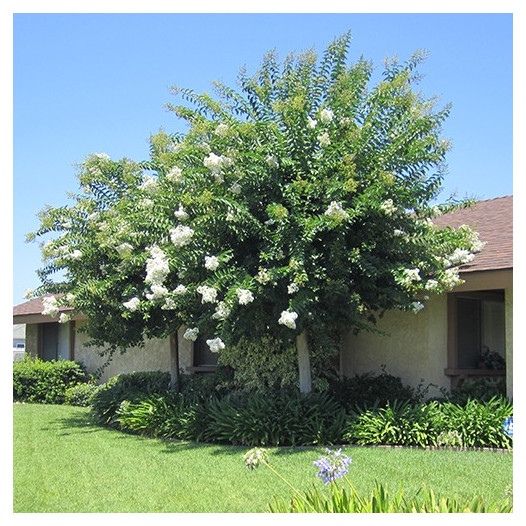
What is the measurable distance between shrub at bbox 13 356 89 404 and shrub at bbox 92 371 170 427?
4.53 meters

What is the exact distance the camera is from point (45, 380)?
18.6m

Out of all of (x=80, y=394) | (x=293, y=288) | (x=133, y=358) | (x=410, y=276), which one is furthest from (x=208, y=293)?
(x=80, y=394)

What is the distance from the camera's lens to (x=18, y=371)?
62.0 ft

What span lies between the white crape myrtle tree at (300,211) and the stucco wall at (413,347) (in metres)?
0.97

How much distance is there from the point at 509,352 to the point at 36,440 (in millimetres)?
7556

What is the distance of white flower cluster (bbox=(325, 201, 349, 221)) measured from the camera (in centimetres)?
931

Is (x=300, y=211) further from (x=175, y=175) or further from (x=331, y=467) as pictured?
(x=331, y=467)

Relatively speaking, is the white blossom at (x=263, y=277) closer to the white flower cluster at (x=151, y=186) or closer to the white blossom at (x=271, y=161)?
the white blossom at (x=271, y=161)

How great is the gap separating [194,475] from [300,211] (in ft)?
12.7

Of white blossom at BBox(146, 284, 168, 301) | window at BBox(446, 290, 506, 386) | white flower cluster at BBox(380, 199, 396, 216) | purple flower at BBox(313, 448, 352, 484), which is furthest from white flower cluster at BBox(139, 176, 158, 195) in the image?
purple flower at BBox(313, 448, 352, 484)

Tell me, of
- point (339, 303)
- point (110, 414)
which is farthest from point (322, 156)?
point (110, 414)

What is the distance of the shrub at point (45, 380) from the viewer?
60.7ft

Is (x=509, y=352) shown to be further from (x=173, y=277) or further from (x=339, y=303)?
(x=173, y=277)

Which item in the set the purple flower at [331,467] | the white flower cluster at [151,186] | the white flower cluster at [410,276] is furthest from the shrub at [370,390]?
the purple flower at [331,467]
